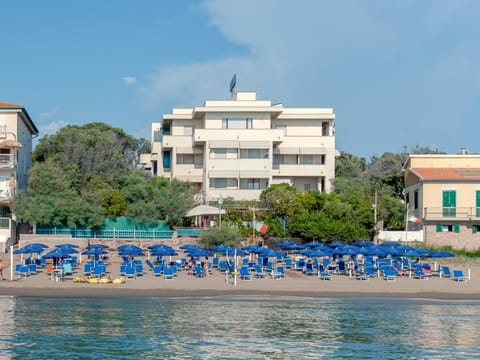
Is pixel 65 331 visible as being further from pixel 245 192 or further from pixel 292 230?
pixel 245 192

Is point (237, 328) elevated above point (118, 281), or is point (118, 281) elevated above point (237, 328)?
point (118, 281)

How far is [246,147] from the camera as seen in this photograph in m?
65.6

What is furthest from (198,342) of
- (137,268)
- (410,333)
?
(137,268)

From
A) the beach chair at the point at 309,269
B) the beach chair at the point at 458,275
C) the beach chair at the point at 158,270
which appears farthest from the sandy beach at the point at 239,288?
the beach chair at the point at 309,269

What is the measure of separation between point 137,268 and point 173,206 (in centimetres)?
1346

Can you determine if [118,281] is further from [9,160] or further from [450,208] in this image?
[450,208]

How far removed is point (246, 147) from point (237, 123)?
2.66m

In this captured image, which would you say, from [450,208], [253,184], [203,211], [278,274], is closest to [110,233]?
[203,211]

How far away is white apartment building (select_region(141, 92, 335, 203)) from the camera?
2581 inches

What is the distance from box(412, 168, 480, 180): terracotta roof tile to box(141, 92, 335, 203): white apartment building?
947 cm

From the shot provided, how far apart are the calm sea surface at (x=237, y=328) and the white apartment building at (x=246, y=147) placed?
30192 millimetres

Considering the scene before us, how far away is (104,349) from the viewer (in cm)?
2433

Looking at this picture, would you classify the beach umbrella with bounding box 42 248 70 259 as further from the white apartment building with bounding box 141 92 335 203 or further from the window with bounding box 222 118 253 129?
the window with bounding box 222 118 253 129

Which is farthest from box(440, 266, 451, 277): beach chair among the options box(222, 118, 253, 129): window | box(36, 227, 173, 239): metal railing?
box(222, 118, 253, 129): window
